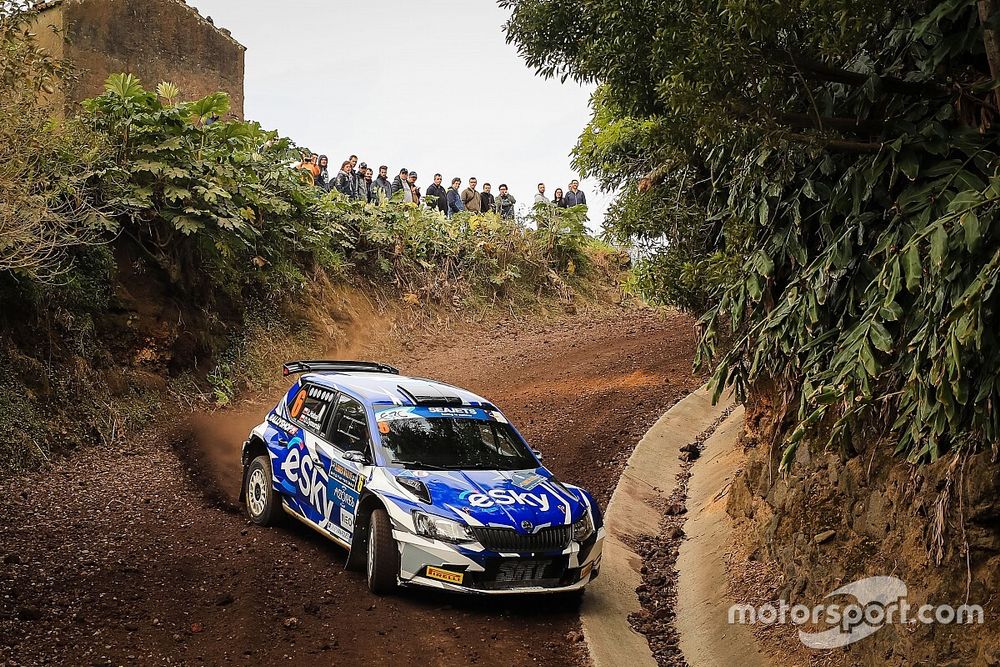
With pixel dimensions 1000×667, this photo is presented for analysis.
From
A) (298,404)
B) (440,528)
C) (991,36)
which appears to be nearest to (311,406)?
(298,404)

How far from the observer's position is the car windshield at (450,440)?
8.12 metres

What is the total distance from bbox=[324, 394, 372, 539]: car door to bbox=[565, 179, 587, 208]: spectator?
1946 centimetres

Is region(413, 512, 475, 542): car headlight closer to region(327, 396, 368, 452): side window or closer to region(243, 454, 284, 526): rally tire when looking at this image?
region(327, 396, 368, 452): side window

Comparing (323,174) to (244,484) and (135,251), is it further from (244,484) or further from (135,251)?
(244,484)

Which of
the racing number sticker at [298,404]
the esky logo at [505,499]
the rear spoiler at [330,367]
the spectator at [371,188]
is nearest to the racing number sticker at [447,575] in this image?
the esky logo at [505,499]

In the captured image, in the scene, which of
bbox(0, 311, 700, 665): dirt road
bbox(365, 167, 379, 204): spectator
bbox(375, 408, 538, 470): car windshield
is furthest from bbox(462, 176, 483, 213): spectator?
bbox(375, 408, 538, 470): car windshield

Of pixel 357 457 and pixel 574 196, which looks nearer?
pixel 357 457

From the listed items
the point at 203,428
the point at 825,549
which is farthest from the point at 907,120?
the point at 203,428

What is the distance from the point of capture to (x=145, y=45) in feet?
60.4

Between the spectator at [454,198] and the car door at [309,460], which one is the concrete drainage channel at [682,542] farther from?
the spectator at [454,198]

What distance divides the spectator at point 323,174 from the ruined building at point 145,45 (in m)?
2.28

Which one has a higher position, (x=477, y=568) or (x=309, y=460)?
(x=309, y=460)

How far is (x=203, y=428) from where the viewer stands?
1370 centimetres

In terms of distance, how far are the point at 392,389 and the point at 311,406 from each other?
3.16 ft
